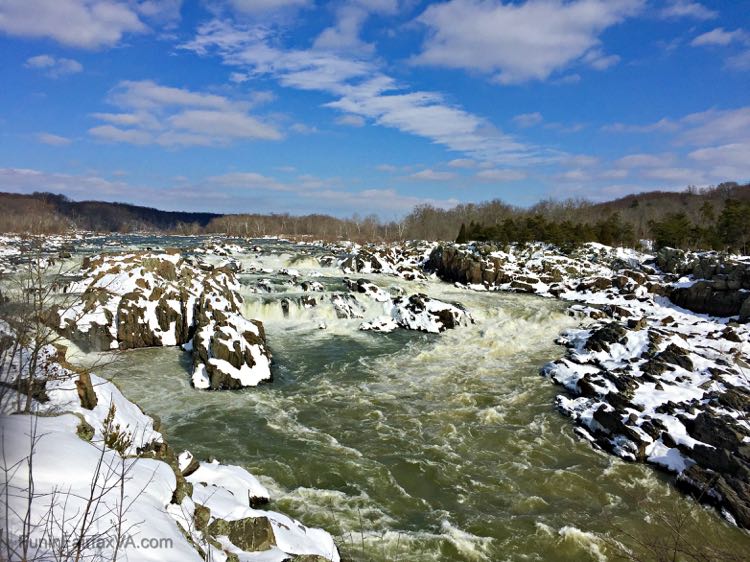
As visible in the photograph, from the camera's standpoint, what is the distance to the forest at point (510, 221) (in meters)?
14.6

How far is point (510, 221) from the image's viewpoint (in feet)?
180

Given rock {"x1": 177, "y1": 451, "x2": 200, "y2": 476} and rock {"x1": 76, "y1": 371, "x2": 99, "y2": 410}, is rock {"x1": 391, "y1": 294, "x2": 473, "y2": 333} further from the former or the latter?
rock {"x1": 76, "y1": 371, "x2": 99, "y2": 410}

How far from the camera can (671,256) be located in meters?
38.6

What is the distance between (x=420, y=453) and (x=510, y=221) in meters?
48.1

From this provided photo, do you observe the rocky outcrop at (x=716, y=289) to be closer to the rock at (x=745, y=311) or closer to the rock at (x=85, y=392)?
the rock at (x=745, y=311)

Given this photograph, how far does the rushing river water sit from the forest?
6740 millimetres

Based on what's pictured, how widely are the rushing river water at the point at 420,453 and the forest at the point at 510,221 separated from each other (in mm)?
6740

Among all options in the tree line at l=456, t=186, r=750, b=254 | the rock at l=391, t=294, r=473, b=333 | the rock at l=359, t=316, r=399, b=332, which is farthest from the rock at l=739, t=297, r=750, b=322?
the tree line at l=456, t=186, r=750, b=254

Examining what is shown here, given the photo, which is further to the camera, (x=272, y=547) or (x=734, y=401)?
(x=734, y=401)

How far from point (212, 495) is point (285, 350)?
43.6ft

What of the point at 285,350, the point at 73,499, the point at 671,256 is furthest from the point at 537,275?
→ the point at 73,499

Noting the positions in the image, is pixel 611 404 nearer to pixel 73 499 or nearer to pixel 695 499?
pixel 695 499

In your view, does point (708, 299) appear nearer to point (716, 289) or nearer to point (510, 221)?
point (716, 289)

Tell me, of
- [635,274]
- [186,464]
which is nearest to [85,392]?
[186,464]
